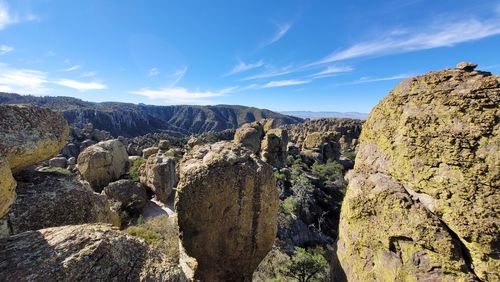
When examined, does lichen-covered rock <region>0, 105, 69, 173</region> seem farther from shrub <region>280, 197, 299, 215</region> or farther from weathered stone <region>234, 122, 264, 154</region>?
weathered stone <region>234, 122, 264, 154</region>

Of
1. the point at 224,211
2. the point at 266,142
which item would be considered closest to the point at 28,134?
the point at 224,211

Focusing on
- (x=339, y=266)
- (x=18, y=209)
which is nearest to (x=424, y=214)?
(x=339, y=266)

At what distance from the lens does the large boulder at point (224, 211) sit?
7.16 metres

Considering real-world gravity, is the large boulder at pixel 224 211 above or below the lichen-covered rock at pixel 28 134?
below

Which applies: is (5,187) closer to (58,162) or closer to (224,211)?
(224,211)

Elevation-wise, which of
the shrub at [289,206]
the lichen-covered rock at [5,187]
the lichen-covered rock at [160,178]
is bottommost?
the shrub at [289,206]

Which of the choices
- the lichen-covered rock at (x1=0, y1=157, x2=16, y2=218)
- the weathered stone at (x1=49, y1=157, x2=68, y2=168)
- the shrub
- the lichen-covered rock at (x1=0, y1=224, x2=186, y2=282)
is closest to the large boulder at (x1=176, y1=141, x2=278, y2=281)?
the lichen-covered rock at (x1=0, y1=224, x2=186, y2=282)

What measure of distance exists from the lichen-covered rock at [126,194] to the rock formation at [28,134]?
1936 centimetres

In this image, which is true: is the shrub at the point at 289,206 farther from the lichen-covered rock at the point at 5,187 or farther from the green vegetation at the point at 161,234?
the lichen-covered rock at the point at 5,187

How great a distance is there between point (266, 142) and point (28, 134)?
43.0 meters

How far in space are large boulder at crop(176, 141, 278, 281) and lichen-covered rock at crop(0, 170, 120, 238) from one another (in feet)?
6.60

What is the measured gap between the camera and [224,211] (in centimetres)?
728

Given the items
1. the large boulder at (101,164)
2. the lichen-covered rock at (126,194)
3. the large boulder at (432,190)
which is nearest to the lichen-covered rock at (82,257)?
the large boulder at (432,190)

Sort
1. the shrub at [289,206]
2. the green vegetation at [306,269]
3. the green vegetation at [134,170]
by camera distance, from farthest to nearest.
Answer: the green vegetation at [134,170] → the shrub at [289,206] → the green vegetation at [306,269]
